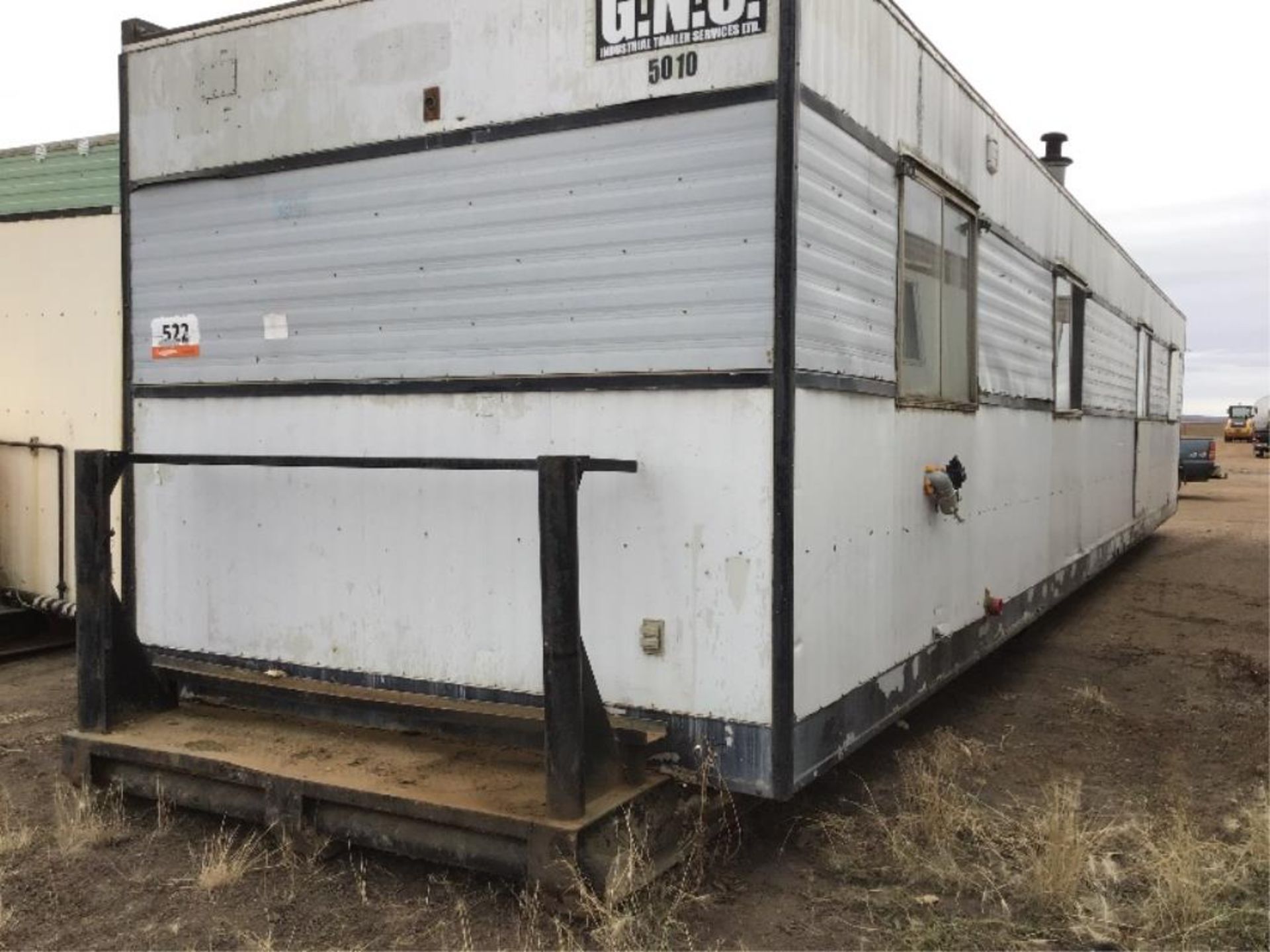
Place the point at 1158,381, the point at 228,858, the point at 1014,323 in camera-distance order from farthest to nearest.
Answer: the point at 1158,381 < the point at 1014,323 < the point at 228,858

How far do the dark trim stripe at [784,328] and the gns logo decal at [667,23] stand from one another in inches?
5.5

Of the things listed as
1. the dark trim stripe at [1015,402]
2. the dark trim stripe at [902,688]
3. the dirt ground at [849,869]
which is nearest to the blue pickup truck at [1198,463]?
the dark trim stripe at [1015,402]

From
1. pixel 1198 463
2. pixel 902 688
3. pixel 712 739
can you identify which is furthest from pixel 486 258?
pixel 1198 463

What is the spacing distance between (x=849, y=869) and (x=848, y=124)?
259 centimetres

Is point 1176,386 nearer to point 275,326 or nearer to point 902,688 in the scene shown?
point 902,688

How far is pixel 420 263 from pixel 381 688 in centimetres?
161

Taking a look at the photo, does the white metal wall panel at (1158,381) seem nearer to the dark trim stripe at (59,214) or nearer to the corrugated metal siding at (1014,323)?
the corrugated metal siding at (1014,323)

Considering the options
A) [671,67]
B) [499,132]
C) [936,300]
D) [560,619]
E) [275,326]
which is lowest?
[560,619]

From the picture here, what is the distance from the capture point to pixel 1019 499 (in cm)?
659

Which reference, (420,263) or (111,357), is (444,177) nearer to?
(420,263)

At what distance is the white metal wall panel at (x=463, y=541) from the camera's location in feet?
12.1

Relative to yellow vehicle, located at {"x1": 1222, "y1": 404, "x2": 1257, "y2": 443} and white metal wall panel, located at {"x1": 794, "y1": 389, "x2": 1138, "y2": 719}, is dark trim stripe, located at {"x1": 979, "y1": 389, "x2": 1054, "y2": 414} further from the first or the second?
yellow vehicle, located at {"x1": 1222, "y1": 404, "x2": 1257, "y2": 443}

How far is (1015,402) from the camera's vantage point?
6.38m

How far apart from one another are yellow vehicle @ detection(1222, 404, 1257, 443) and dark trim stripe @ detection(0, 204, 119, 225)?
5910 centimetres
